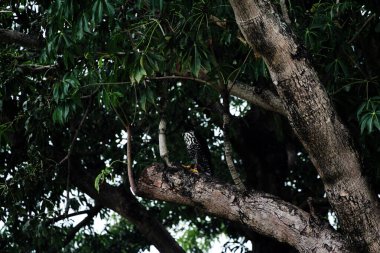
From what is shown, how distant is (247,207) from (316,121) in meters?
0.78

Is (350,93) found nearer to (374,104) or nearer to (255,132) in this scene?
(374,104)

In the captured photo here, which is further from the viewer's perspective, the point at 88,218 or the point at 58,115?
the point at 88,218

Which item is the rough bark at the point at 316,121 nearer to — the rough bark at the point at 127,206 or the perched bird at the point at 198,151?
the perched bird at the point at 198,151

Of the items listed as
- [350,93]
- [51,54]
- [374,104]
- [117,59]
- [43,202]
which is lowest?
[374,104]

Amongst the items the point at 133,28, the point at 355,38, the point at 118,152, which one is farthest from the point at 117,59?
the point at 118,152

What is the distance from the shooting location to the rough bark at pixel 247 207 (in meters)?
4.83

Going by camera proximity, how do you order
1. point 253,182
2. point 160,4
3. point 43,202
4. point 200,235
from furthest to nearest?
point 200,235 < point 253,182 < point 43,202 < point 160,4

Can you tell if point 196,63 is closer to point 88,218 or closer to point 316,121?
point 316,121

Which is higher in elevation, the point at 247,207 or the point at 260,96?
the point at 260,96

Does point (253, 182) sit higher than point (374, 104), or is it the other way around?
A: point (253, 182)

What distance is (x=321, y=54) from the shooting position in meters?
5.72

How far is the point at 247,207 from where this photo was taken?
4.96 metres

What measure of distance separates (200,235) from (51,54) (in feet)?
21.9

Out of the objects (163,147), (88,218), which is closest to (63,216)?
(88,218)
